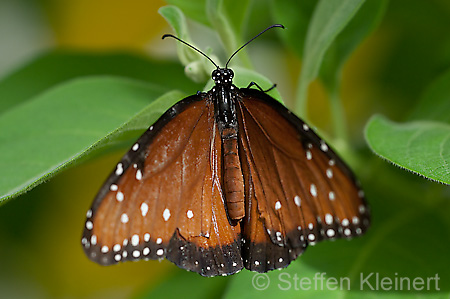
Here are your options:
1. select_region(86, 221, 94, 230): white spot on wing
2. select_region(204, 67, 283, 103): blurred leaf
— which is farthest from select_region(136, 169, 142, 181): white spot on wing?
select_region(204, 67, 283, 103): blurred leaf

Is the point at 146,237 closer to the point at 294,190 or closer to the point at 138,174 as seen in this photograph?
the point at 138,174

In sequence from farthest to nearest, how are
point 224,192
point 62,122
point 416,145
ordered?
point 62,122, point 224,192, point 416,145

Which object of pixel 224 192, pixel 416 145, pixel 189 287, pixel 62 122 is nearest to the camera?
pixel 416 145

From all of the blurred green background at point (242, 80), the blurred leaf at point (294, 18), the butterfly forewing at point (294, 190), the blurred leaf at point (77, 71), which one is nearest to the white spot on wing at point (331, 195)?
the butterfly forewing at point (294, 190)

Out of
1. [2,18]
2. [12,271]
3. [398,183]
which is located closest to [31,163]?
[398,183]

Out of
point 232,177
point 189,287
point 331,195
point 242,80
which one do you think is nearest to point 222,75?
point 242,80

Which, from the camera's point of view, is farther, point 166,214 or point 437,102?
point 437,102

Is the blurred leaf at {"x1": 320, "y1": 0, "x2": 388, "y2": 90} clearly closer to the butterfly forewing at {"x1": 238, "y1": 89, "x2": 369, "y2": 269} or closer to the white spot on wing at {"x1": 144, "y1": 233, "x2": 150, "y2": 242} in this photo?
the butterfly forewing at {"x1": 238, "y1": 89, "x2": 369, "y2": 269}
